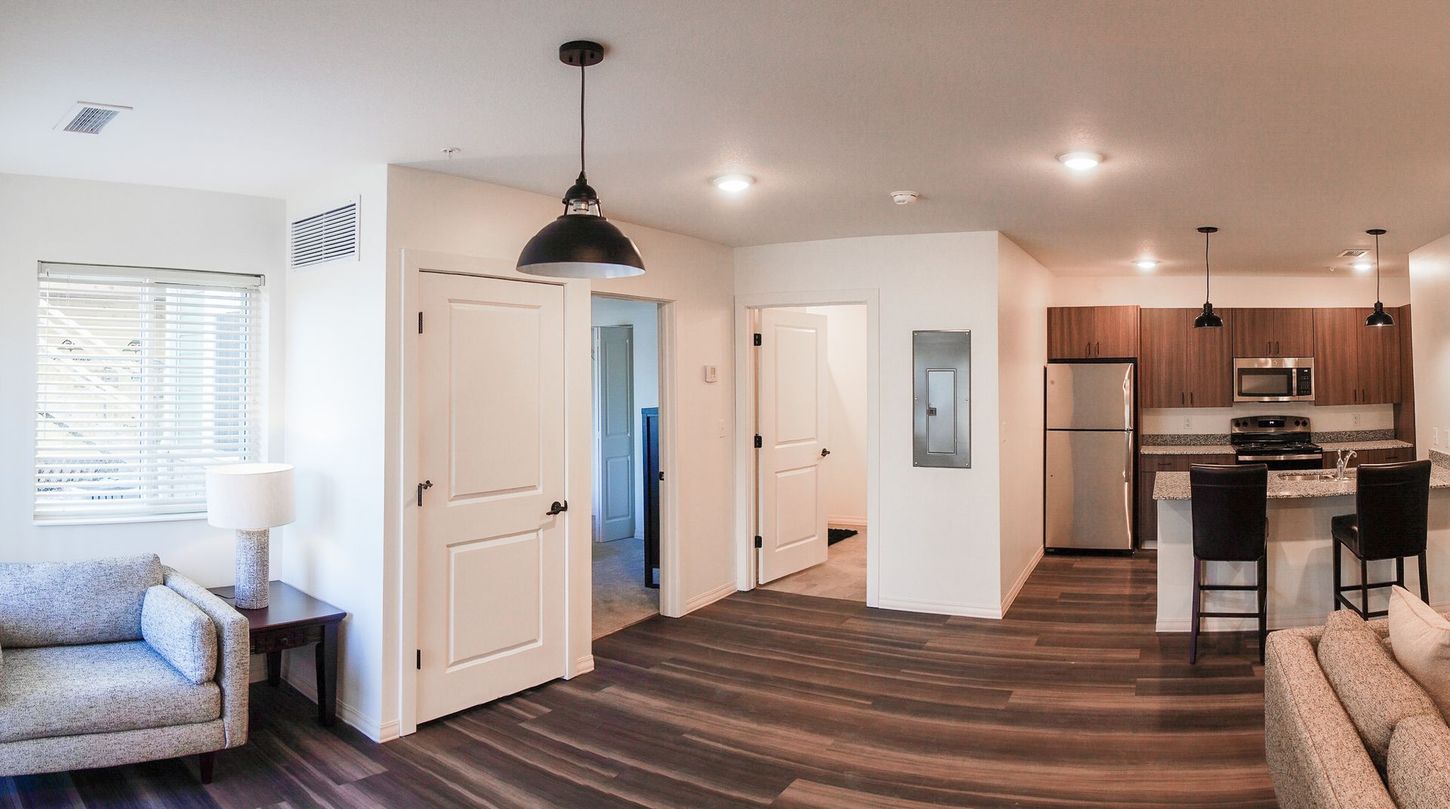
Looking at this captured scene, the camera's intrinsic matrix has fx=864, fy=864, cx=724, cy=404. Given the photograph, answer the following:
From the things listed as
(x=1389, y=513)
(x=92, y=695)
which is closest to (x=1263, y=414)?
(x=1389, y=513)

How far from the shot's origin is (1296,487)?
4.66m

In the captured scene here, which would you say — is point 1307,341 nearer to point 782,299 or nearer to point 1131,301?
point 1131,301

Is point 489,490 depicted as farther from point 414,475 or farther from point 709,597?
point 709,597

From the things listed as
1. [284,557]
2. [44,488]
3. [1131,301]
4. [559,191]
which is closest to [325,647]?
[284,557]

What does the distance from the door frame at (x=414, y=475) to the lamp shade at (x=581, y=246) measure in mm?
1282

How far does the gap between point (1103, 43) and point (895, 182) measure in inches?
64.3

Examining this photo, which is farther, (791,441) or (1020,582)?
(791,441)

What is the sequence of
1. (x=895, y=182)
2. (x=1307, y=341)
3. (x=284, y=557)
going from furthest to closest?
1. (x=1307, y=341)
2. (x=284, y=557)
3. (x=895, y=182)

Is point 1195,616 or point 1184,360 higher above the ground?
point 1184,360

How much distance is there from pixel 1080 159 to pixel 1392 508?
2.47 meters

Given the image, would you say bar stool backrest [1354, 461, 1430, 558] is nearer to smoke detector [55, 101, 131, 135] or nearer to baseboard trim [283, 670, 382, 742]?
baseboard trim [283, 670, 382, 742]

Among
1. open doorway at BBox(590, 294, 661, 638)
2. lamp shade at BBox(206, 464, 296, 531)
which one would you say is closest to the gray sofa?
lamp shade at BBox(206, 464, 296, 531)

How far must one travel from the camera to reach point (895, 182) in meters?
3.95

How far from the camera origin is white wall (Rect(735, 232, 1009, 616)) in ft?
16.9
